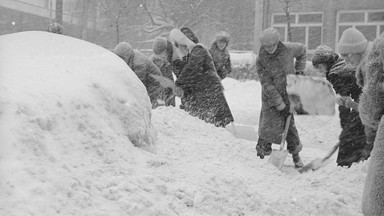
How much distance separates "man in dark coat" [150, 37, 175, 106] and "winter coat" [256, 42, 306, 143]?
1872mm

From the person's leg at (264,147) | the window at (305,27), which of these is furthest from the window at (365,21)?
the person's leg at (264,147)

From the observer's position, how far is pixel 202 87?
6.86 meters

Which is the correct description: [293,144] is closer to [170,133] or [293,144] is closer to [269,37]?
[269,37]

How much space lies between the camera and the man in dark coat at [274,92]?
6.14 metres

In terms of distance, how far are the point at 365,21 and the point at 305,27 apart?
279 centimetres

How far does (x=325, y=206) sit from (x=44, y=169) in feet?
7.47

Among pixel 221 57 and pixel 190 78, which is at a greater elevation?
pixel 221 57

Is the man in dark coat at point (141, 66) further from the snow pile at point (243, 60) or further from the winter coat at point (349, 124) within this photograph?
the snow pile at point (243, 60)

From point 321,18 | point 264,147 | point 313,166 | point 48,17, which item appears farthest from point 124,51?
point 48,17

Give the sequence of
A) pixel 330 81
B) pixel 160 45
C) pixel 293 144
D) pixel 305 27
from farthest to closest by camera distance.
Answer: pixel 305 27 < pixel 160 45 < pixel 293 144 < pixel 330 81

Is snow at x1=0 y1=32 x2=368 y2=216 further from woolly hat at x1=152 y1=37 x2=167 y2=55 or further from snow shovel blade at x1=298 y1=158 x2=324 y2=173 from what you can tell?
woolly hat at x1=152 y1=37 x2=167 y2=55

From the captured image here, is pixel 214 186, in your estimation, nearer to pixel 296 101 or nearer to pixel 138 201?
pixel 138 201

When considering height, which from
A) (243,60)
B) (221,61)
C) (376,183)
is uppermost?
(376,183)

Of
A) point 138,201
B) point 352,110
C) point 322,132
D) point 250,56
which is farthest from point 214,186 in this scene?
point 250,56
